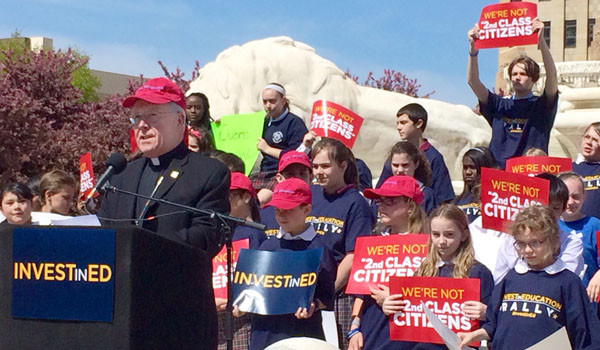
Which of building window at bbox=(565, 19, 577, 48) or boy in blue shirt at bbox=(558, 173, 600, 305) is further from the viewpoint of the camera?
building window at bbox=(565, 19, 577, 48)

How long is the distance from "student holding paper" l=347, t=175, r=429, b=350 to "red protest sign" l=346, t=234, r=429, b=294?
111 millimetres

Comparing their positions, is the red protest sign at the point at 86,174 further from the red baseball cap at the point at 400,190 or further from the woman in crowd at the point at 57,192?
the red baseball cap at the point at 400,190

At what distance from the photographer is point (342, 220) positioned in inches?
287

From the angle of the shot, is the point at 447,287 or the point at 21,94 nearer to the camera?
the point at 447,287

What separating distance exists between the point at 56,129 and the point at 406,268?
1652 cm

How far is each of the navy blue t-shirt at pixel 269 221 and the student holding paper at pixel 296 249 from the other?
0.38m

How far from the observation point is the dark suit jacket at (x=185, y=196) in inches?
193

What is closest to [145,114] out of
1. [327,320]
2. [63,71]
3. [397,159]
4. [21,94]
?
[327,320]

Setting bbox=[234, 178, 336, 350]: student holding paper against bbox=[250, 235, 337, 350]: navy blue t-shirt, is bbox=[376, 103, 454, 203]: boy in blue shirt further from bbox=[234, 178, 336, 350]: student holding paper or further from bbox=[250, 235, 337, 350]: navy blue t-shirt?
bbox=[250, 235, 337, 350]: navy blue t-shirt

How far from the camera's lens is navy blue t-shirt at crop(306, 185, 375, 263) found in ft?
23.6

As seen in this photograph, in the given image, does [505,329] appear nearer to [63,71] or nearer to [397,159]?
[397,159]

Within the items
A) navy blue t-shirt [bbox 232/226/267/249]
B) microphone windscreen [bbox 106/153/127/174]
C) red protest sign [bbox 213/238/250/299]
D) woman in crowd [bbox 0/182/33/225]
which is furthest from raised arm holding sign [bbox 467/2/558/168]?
microphone windscreen [bbox 106/153/127/174]

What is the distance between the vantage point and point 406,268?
664 cm

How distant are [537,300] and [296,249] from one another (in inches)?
67.7
